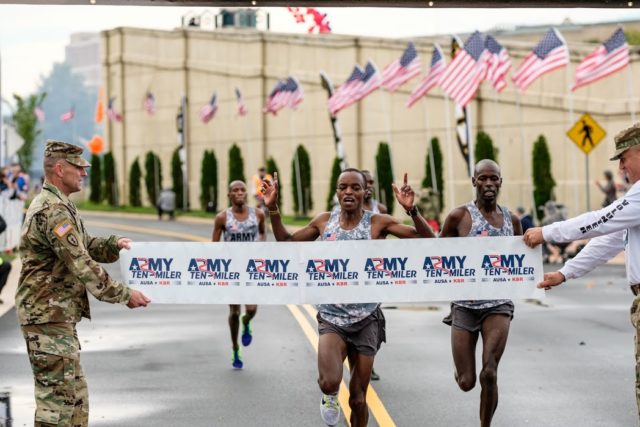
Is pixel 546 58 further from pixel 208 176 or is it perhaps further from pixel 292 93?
pixel 208 176

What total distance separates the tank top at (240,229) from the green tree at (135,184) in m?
49.2

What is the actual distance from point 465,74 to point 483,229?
75.2 feet

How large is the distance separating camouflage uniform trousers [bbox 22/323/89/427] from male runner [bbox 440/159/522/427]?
298cm

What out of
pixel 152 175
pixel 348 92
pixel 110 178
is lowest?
pixel 110 178

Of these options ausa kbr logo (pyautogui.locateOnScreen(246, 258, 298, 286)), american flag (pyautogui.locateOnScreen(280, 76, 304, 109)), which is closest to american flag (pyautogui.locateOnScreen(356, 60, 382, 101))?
american flag (pyautogui.locateOnScreen(280, 76, 304, 109))

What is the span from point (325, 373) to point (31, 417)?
296 cm

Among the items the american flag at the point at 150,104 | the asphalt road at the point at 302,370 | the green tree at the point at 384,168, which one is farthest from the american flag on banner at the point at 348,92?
the american flag at the point at 150,104

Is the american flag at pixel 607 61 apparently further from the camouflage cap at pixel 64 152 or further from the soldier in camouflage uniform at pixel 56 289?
the soldier in camouflage uniform at pixel 56 289

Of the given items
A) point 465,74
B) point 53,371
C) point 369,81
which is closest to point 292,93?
point 369,81

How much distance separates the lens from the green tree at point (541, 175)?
126ft

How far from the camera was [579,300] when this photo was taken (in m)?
20.4

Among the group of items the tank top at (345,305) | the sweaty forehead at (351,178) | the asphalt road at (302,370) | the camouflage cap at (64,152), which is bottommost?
the asphalt road at (302,370)

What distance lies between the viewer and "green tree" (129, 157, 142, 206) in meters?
61.8

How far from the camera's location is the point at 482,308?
915cm
